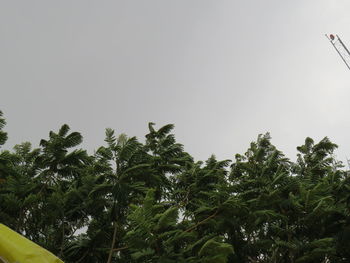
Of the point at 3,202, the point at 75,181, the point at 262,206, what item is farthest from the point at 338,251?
the point at 3,202

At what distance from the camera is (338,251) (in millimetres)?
10516

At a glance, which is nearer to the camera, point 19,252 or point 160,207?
point 19,252

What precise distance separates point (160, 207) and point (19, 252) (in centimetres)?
566

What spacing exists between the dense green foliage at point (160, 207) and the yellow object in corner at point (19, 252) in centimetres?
490

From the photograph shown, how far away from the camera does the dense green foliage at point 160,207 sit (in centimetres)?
853

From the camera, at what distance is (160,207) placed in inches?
316

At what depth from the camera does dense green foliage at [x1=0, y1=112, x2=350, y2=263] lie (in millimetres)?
8531

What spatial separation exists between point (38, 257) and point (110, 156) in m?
7.35

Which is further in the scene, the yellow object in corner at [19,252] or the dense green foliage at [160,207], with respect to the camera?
the dense green foliage at [160,207]

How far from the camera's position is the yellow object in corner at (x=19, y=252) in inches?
97.7

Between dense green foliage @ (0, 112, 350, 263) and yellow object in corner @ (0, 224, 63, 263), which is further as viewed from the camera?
dense green foliage @ (0, 112, 350, 263)

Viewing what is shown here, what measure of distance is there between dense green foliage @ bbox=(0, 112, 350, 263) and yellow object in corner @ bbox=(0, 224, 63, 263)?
4902 mm

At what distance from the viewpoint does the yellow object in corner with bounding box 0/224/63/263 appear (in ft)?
8.14

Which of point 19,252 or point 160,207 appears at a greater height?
point 160,207
